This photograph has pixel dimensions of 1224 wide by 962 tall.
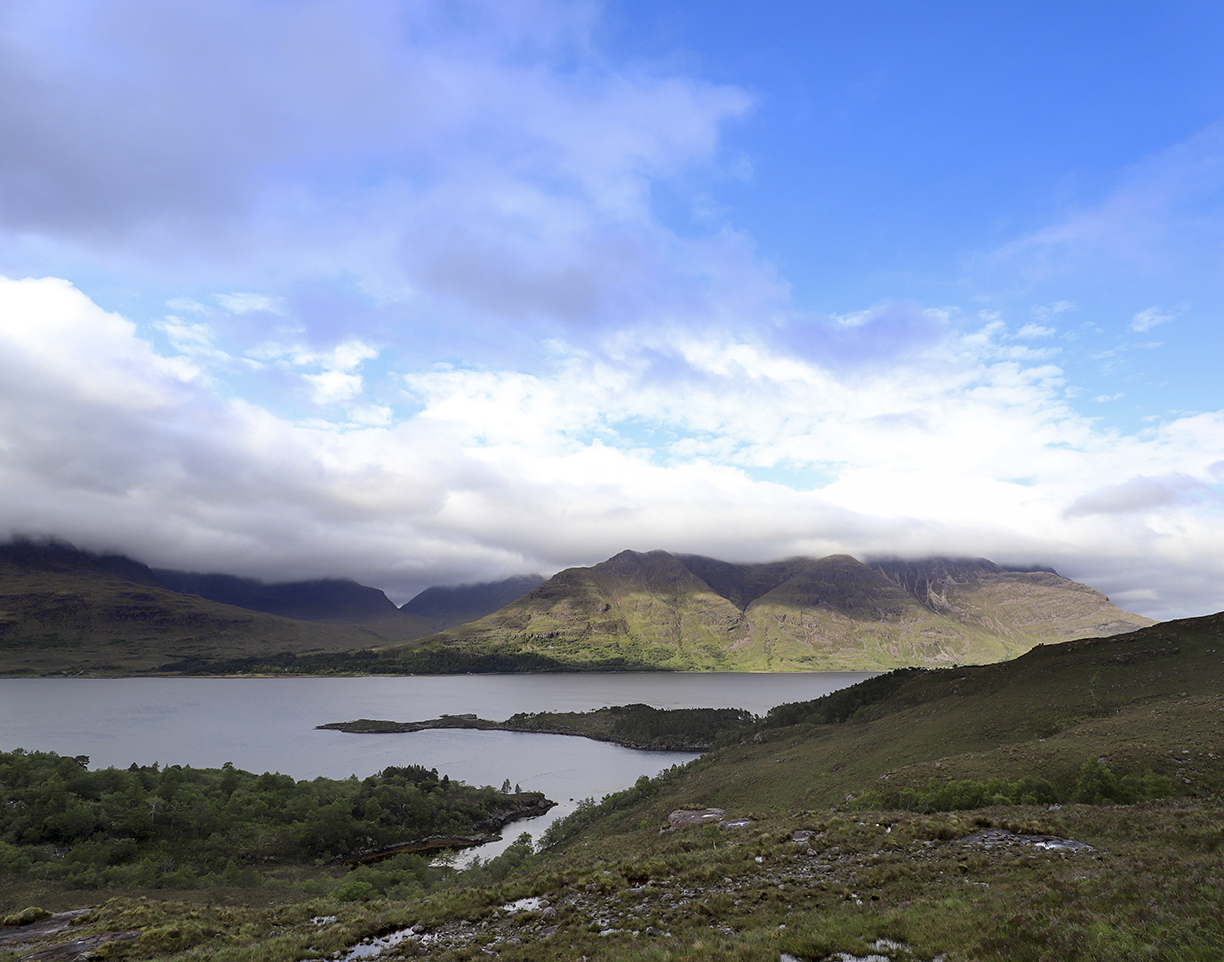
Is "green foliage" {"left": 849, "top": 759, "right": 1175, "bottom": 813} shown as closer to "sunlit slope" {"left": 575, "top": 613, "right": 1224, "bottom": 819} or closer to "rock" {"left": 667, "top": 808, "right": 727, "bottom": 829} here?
"sunlit slope" {"left": 575, "top": 613, "right": 1224, "bottom": 819}

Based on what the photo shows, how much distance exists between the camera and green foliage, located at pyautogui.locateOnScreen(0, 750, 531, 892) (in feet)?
210

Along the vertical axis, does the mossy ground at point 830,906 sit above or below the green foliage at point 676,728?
above

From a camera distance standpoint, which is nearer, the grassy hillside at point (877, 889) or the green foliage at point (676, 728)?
the grassy hillside at point (877, 889)

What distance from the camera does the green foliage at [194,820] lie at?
6391cm

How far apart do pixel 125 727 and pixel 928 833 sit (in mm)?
247255

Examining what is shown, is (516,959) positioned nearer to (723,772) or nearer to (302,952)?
(302,952)

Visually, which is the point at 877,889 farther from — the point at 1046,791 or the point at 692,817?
the point at 692,817

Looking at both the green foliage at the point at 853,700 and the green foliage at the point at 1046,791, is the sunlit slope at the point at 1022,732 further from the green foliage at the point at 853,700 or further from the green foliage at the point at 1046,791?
the green foliage at the point at 853,700

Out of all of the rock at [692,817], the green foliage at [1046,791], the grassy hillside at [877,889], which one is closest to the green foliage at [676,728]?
the grassy hillside at [877,889]

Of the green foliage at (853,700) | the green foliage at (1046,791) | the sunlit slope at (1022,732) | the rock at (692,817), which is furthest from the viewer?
the green foliage at (853,700)

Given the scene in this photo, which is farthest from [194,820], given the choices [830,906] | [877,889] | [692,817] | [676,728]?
[676,728]

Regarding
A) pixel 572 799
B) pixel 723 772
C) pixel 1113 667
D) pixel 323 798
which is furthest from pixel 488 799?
pixel 1113 667

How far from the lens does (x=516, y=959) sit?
1864 centimetres

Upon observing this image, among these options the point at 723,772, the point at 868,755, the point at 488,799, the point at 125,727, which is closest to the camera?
the point at 868,755
